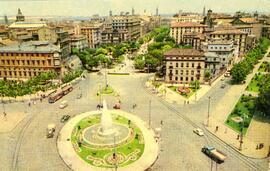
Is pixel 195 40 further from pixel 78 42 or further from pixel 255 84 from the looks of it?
pixel 78 42

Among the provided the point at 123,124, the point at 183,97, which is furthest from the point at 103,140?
the point at 183,97

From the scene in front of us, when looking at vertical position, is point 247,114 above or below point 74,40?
below

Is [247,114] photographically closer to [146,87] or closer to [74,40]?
[146,87]

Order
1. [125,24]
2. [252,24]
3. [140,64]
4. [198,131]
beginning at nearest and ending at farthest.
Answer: [198,131] < [140,64] < [252,24] < [125,24]

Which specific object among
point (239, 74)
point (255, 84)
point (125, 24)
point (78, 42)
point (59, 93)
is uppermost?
point (125, 24)

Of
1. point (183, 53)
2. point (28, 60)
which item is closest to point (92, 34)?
point (28, 60)

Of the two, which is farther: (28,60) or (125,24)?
(125,24)

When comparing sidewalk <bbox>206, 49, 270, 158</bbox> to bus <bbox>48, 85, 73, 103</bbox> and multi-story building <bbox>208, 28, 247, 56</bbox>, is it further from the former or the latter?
multi-story building <bbox>208, 28, 247, 56</bbox>

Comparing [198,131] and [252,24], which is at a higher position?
[252,24]
